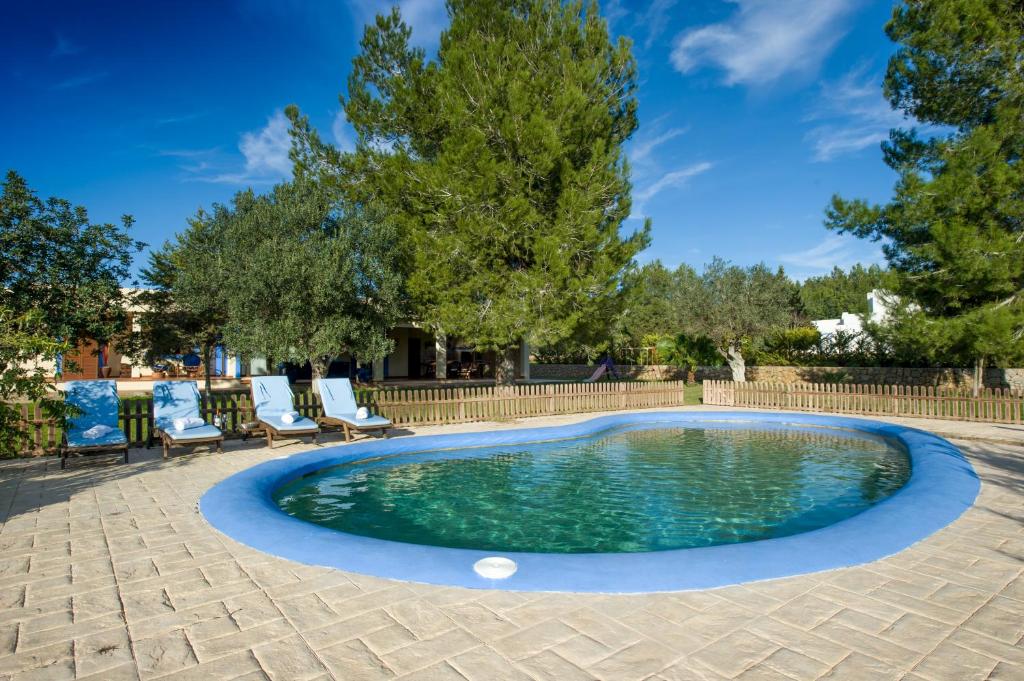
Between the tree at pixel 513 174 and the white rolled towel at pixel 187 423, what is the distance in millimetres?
7949

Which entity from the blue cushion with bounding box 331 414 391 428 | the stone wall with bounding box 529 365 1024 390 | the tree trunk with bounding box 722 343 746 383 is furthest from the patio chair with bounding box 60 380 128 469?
the tree trunk with bounding box 722 343 746 383

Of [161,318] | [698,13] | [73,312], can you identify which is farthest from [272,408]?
[698,13]

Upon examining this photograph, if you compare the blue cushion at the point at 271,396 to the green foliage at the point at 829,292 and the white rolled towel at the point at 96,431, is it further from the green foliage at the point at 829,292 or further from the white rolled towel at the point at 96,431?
the green foliage at the point at 829,292

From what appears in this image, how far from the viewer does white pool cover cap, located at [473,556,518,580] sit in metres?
3.82

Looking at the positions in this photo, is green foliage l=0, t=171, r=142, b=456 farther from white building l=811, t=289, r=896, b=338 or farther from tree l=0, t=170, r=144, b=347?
white building l=811, t=289, r=896, b=338

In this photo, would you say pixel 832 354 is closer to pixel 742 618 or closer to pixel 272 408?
pixel 272 408

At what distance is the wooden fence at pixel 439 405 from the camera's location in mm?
9914

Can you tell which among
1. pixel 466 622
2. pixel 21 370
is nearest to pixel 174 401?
pixel 21 370

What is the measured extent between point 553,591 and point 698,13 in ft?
71.9

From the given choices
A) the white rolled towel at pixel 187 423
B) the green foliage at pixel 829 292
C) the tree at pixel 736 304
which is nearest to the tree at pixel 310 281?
the white rolled towel at pixel 187 423

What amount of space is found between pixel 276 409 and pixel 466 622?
8.95 meters

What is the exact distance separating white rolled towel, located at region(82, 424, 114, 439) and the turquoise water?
3.26m

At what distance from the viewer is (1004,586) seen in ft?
12.3

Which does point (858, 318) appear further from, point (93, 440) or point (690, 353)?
point (93, 440)
